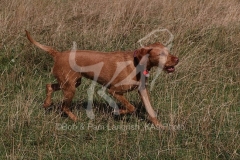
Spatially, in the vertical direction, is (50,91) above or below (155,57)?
below

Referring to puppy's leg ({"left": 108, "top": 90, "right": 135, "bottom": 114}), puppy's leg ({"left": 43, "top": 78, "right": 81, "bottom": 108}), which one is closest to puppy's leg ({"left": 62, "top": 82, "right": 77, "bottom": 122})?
puppy's leg ({"left": 43, "top": 78, "right": 81, "bottom": 108})

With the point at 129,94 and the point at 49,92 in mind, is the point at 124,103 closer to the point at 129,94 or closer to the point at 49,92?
the point at 129,94

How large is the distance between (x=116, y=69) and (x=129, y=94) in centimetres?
70

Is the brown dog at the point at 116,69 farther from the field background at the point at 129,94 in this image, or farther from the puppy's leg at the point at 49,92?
the field background at the point at 129,94

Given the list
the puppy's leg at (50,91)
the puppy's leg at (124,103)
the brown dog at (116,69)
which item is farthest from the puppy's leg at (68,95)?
the puppy's leg at (124,103)

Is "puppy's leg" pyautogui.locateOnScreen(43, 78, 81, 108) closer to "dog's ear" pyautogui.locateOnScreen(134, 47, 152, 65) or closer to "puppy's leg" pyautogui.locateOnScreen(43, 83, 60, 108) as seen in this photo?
"puppy's leg" pyautogui.locateOnScreen(43, 83, 60, 108)

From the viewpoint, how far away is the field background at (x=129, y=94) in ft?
11.4

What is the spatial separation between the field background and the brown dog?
0.20m

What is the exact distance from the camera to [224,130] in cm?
379

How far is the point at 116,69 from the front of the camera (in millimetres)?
4258

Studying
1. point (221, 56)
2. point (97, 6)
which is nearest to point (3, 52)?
point (97, 6)

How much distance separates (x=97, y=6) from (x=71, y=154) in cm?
437

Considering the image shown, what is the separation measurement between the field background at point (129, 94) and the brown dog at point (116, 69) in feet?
0.65

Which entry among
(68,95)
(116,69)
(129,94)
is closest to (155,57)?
(116,69)
